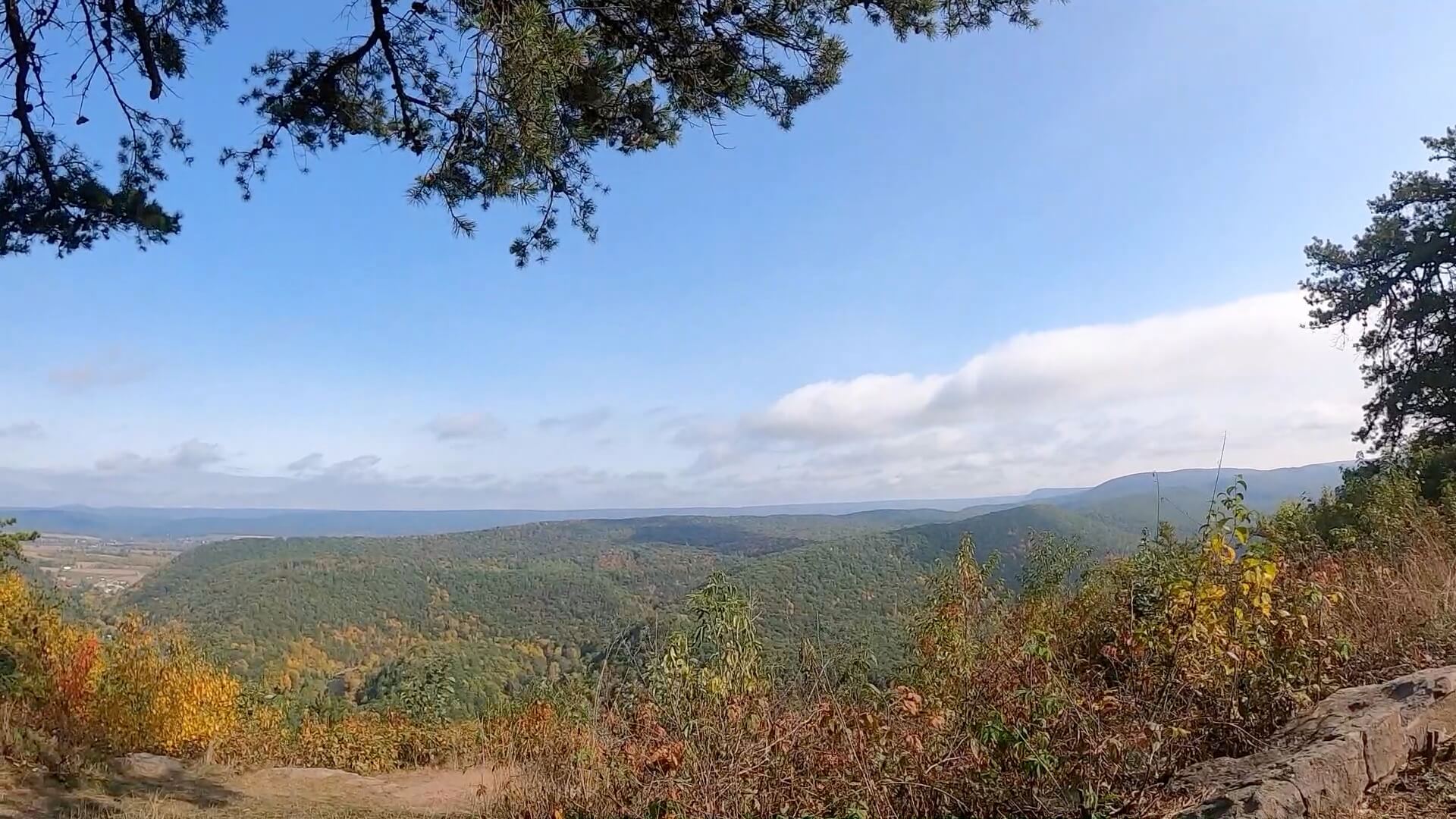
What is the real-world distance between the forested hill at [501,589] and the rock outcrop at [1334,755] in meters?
1.69

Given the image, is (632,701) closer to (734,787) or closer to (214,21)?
(734,787)

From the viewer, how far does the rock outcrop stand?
221cm

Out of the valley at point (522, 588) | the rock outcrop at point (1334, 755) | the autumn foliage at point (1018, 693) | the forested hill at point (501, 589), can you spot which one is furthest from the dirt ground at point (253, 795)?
the rock outcrop at point (1334, 755)

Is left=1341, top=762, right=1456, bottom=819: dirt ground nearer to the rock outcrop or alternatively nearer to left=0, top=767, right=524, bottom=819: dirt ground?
the rock outcrop

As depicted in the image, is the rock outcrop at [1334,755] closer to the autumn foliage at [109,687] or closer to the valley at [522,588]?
the valley at [522,588]

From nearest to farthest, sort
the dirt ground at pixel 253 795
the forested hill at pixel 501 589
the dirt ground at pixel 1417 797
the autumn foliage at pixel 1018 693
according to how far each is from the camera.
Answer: the dirt ground at pixel 1417 797, the autumn foliage at pixel 1018 693, the dirt ground at pixel 253 795, the forested hill at pixel 501 589

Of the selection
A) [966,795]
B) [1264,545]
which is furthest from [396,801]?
[1264,545]

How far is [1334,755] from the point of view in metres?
2.40

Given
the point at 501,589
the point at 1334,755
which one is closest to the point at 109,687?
the point at 1334,755

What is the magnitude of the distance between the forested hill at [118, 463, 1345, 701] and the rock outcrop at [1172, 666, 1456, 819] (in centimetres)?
169

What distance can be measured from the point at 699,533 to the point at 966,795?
137 metres

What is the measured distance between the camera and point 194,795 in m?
5.81

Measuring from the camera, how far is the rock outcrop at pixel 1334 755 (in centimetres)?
221

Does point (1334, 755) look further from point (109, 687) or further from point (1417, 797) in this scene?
point (109, 687)
